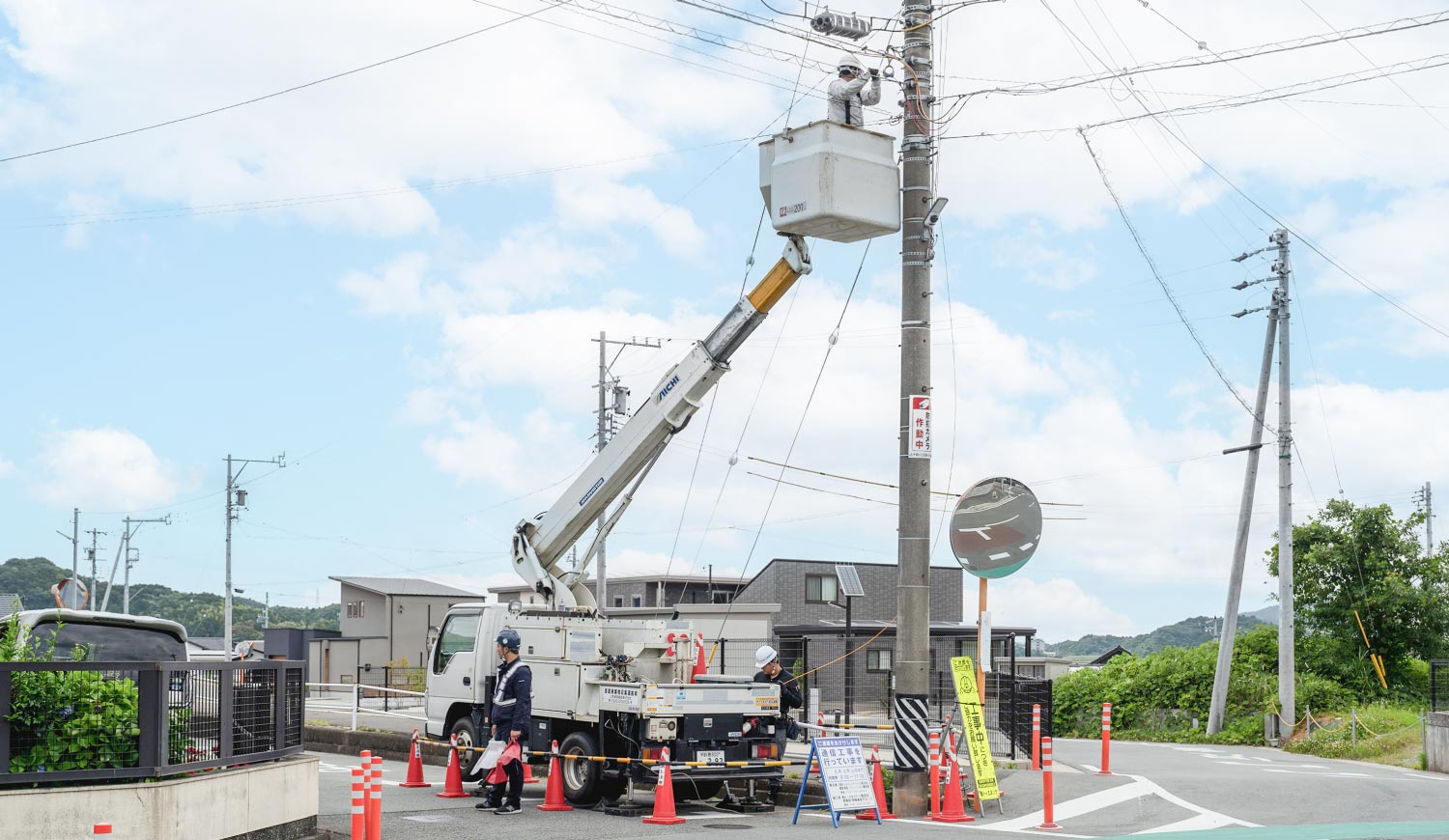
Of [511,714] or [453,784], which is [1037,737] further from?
[453,784]

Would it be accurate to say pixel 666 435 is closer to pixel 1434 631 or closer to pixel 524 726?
pixel 524 726

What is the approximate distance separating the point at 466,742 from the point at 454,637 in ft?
5.09

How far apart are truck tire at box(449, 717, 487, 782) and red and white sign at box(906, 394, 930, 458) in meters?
7.25

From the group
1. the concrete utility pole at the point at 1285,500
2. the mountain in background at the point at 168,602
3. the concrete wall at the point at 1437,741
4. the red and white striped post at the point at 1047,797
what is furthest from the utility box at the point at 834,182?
the mountain in background at the point at 168,602

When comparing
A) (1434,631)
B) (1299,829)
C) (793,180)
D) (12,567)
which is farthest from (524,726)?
(12,567)

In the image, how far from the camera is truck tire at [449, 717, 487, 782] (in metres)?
17.6

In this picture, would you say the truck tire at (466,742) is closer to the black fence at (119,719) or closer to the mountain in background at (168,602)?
the black fence at (119,719)

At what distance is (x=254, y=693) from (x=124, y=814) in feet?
6.47

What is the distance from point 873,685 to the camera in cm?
4134

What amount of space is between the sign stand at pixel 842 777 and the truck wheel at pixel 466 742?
17.4 feet

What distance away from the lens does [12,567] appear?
98.7 m

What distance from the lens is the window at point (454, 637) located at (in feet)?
59.9

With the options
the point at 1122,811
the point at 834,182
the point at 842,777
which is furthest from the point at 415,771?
the point at 834,182

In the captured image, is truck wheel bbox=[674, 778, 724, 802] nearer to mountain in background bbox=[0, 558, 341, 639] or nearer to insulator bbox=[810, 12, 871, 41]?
insulator bbox=[810, 12, 871, 41]
